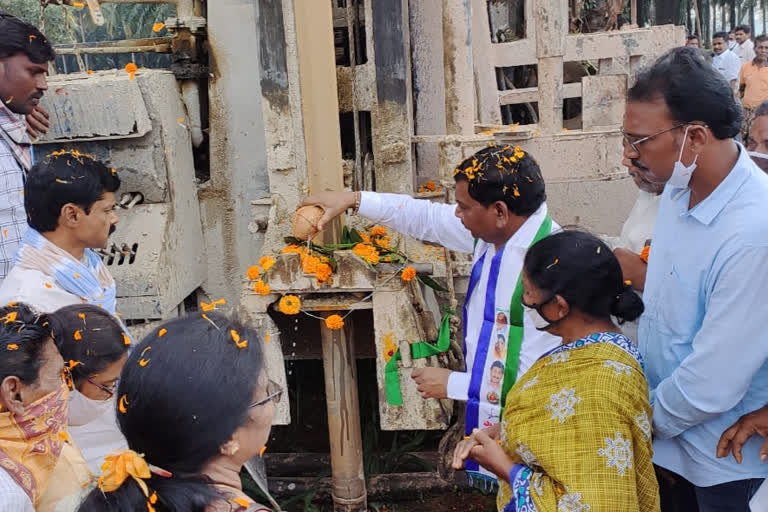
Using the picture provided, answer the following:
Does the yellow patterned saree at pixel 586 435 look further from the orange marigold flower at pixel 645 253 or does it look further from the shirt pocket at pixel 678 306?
the orange marigold flower at pixel 645 253

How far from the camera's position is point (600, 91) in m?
5.09

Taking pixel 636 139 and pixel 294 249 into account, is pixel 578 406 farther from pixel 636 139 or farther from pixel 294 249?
pixel 294 249

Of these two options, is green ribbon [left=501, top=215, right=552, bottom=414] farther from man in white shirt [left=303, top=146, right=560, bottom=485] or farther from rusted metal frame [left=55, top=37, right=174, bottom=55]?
rusted metal frame [left=55, top=37, right=174, bottom=55]

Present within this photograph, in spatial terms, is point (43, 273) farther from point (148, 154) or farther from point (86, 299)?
point (148, 154)

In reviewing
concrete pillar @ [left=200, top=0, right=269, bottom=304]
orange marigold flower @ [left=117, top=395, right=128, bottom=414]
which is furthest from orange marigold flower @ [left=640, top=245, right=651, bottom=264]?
concrete pillar @ [left=200, top=0, right=269, bottom=304]

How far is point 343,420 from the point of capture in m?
3.72

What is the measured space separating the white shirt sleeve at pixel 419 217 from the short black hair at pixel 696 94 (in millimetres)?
1218

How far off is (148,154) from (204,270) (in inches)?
34.3

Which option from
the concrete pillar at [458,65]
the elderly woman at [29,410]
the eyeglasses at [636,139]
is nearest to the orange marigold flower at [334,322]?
the concrete pillar at [458,65]

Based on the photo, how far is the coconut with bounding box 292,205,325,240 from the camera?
314cm

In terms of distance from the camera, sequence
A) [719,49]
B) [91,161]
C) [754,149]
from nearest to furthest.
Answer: [91,161], [754,149], [719,49]

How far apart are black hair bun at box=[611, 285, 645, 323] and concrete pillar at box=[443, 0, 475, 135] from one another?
2.27m

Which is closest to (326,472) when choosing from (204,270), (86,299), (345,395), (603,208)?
(345,395)

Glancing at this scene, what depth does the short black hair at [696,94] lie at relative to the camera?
195 centimetres
